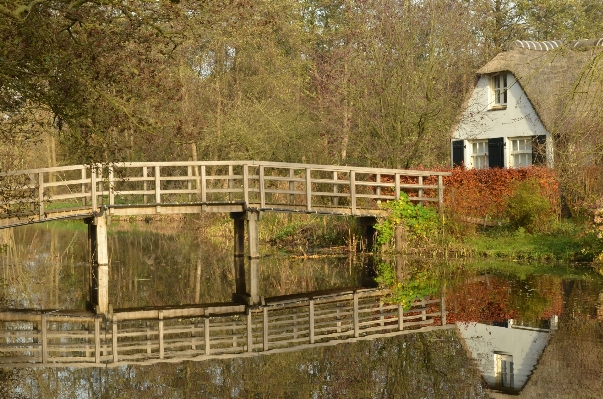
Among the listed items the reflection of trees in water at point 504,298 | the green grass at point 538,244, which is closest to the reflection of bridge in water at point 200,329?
the reflection of trees in water at point 504,298

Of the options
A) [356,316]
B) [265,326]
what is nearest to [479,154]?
[356,316]

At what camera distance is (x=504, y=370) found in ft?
33.0

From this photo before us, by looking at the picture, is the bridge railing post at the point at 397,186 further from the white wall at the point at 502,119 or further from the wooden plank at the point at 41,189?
the wooden plank at the point at 41,189

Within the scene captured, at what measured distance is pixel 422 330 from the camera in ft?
42.1

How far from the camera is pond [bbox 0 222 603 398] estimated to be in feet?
31.0

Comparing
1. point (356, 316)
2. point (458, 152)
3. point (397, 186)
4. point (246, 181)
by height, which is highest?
point (458, 152)

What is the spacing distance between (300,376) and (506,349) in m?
2.63

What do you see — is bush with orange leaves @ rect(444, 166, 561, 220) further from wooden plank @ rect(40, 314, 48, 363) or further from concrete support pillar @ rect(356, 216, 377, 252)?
wooden plank @ rect(40, 314, 48, 363)

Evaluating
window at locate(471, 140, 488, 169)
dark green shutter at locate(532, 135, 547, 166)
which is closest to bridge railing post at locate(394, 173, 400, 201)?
dark green shutter at locate(532, 135, 547, 166)

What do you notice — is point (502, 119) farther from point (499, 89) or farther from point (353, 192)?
point (353, 192)

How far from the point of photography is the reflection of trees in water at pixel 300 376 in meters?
9.23

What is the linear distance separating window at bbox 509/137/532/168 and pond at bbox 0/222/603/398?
10.6 meters

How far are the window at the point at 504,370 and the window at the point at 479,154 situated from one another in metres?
21.8

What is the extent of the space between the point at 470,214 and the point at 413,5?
18.6 feet
